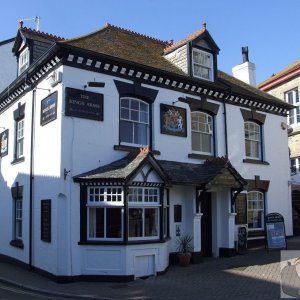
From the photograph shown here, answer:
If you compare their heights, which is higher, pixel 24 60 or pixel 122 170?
pixel 24 60

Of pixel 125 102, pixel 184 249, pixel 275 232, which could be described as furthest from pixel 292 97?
pixel 184 249

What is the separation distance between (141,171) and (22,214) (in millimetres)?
5142

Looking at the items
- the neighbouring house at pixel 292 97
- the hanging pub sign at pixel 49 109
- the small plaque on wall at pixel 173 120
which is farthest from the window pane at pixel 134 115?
the neighbouring house at pixel 292 97

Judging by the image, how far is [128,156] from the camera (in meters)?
12.9

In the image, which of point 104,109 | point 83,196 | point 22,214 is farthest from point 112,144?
point 22,214

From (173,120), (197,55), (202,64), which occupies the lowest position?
(173,120)

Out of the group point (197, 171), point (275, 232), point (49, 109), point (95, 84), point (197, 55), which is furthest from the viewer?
point (197, 55)

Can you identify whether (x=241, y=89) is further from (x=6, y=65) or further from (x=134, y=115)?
(x=6, y=65)

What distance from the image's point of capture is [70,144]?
11938 mm

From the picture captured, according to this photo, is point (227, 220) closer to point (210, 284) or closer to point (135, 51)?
point (210, 284)

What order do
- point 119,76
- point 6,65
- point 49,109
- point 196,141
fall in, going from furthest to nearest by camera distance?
point 6,65, point 196,141, point 119,76, point 49,109

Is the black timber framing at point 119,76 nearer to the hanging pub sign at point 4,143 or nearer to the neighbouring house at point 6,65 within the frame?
the hanging pub sign at point 4,143

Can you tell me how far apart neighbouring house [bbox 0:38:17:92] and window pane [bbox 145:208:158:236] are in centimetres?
1108

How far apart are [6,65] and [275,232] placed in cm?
1422
